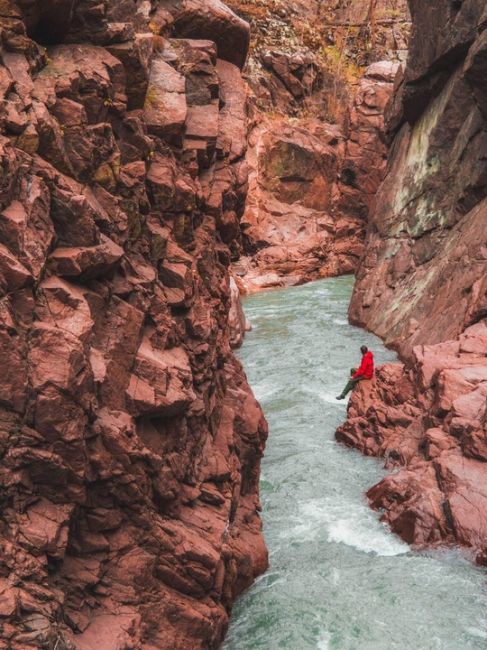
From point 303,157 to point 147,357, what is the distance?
3939 centimetres

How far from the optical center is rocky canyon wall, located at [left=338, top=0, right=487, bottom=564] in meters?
12.9

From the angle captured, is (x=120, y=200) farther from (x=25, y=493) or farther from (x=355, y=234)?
(x=355, y=234)

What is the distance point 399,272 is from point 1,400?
23.6m

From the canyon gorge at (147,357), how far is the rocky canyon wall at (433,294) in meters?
0.07

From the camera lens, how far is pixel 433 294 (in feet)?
77.2

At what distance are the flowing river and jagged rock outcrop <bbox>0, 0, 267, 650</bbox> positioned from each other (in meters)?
0.77

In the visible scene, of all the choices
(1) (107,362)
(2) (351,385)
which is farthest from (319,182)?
(1) (107,362)

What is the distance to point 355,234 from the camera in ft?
153

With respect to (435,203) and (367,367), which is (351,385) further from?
(435,203)

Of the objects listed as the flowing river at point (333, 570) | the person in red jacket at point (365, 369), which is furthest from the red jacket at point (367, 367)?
the flowing river at point (333, 570)

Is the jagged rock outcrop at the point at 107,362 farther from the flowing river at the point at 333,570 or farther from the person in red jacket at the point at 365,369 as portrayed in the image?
the person in red jacket at the point at 365,369

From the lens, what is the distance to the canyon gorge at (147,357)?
6926 mm

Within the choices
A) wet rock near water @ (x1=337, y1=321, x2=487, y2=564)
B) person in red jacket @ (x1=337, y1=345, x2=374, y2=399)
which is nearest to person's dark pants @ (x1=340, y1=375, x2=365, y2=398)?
person in red jacket @ (x1=337, y1=345, x2=374, y2=399)

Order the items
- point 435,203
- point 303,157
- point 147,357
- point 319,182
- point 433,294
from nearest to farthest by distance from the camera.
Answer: point 147,357
point 433,294
point 435,203
point 303,157
point 319,182
